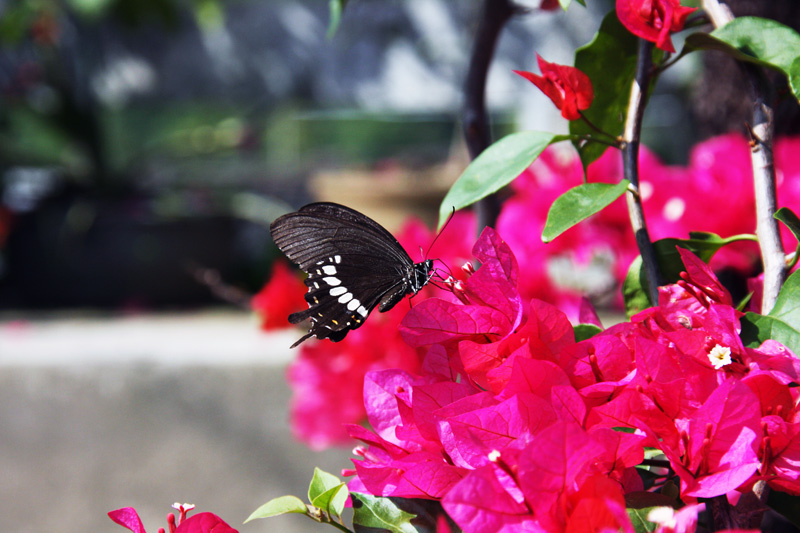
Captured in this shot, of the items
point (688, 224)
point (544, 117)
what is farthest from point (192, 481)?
point (544, 117)

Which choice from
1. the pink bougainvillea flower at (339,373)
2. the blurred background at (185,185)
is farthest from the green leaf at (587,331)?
the blurred background at (185,185)

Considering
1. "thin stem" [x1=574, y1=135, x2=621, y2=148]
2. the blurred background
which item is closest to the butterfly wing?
"thin stem" [x1=574, y1=135, x2=621, y2=148]

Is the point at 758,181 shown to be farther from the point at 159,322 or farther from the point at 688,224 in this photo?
the point at 159,322

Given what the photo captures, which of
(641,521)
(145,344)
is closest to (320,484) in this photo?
(641,521)

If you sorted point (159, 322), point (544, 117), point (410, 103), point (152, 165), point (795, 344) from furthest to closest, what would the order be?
point (152, 165), point (410, 103), point (544, 117), point (159, 322), point (795, 344)

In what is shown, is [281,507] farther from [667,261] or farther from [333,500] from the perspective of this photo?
[667,261]

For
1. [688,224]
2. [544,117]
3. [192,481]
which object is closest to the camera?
[688,224]
